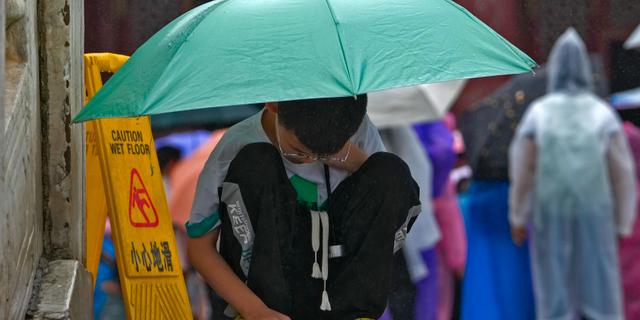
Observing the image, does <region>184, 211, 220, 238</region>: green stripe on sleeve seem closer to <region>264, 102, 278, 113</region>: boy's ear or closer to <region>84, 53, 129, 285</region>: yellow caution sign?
<region>264, 102, 278, 113</region>: boy's ear

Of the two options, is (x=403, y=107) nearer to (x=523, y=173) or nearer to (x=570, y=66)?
(x=523, y=173)

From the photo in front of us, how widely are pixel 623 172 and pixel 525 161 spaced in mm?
560

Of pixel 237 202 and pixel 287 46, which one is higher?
pixel 287 46

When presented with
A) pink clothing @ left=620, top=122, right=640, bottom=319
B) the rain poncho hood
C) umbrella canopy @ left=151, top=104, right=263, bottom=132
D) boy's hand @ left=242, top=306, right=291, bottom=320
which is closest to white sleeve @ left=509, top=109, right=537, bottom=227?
the rain poncho hood

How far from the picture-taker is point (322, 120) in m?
4.80

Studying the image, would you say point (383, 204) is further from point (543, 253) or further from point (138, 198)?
point (543, 253)

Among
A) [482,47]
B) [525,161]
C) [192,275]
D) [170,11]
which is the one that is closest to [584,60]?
[525,161]

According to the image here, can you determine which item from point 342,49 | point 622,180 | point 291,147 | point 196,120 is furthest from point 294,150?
point 196,120

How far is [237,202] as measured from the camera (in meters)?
4.83

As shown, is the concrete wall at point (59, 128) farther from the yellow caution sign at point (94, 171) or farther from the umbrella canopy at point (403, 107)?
the umbrella canopy at point (403, 107)

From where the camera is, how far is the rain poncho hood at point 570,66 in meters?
9.72

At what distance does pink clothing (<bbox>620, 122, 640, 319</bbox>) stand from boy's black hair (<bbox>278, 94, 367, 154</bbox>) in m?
5.22

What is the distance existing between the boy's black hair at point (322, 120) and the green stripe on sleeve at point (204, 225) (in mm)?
353

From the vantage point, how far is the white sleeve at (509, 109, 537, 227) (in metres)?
9.59
